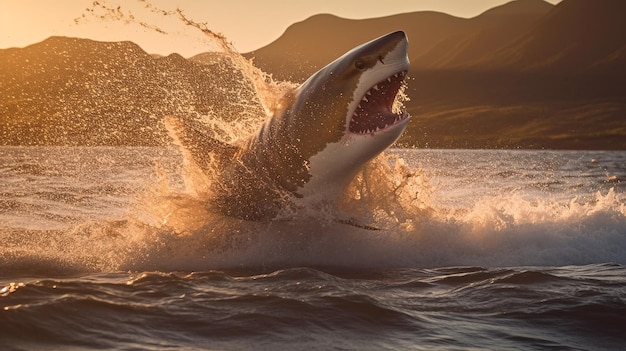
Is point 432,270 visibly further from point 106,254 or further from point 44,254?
point 44,254

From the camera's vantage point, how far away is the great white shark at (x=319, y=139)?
35.0 feet

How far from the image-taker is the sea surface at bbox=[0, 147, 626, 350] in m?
7.55

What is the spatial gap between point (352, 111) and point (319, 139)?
639 mm

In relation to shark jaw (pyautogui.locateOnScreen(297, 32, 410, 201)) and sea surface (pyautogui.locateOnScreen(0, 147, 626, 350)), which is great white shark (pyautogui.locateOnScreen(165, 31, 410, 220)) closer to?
shark jaw (pyautogui.locateOnScreen(297, 32, 410, 201))

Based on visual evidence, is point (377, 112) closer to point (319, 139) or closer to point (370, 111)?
point (370, 111)

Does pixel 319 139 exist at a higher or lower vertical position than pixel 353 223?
higher

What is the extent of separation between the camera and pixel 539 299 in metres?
9.27

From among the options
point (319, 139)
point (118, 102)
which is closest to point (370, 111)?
point (319, 139)

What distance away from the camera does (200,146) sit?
504 inches

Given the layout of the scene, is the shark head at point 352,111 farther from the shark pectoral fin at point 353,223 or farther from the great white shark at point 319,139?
the shark pectoral fin at point 353,223

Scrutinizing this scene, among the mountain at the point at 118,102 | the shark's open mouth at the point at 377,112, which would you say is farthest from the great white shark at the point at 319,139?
the mountain at the point at 118,102

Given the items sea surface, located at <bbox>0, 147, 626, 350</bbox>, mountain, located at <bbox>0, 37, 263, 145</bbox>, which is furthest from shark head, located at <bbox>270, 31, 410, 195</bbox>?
mountain, located at <bbox>0, 37, 263, 145</bbox>

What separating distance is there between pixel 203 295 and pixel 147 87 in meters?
153

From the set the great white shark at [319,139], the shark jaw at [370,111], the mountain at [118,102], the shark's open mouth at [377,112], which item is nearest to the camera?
the shark jaw at [370,111]
